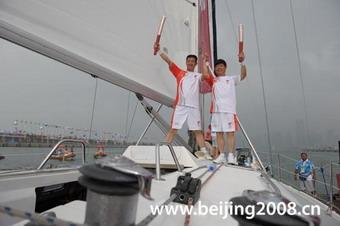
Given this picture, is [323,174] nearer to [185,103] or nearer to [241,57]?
[241,57]

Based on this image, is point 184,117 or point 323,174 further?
point 323,174

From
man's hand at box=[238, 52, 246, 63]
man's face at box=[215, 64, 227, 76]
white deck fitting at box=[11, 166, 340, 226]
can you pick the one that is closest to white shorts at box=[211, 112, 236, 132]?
man's face at box=[215, 64, 227, 76]

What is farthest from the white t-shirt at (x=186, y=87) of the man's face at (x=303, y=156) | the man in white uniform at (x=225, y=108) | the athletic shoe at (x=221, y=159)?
the man's face at (x=303, y=156)

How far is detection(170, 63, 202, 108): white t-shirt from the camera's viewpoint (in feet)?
10.3

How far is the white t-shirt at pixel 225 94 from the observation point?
9.91 feet

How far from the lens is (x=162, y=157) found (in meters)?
2.34

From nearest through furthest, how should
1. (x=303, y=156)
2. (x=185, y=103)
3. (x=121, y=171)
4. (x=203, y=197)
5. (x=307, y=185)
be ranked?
1. (x=121, y=171)
2. (x=203, y=197)
3. (x=185, y=103)
4. (x=307, y=185)
5. (x=303, y=156)

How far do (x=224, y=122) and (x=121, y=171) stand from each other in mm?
2548

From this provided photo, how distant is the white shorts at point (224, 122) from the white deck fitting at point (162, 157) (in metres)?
0.79

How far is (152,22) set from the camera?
284 cm

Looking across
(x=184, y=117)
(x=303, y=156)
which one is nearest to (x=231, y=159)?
(x=184, y=117)

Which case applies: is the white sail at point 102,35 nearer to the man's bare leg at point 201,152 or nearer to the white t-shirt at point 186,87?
the white t-shirt at point 186,87

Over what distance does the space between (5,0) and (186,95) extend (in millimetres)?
2094

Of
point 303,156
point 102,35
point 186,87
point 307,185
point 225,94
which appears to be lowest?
point 307,185
